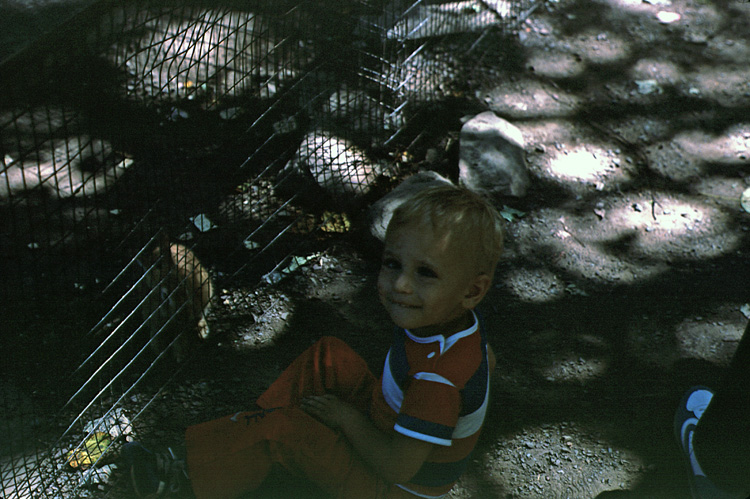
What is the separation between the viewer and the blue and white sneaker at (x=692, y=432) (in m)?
2.27

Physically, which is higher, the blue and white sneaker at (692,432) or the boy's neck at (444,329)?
the boy's neck at (444,329)

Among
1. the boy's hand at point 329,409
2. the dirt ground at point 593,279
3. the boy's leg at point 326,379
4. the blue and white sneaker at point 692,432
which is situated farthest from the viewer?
the dirt ground at point 593,279

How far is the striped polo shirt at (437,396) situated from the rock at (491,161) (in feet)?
6.50

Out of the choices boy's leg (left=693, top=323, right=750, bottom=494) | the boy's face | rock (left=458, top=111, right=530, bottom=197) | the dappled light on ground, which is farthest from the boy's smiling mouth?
the dappled light on ground

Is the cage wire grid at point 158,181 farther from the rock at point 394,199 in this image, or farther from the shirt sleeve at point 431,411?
the shirt sleeve at point 431,411

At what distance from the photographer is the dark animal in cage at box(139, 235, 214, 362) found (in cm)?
271

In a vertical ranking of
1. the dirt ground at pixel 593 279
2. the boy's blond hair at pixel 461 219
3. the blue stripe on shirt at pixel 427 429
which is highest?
the boy's blond hair at pixel 461 219

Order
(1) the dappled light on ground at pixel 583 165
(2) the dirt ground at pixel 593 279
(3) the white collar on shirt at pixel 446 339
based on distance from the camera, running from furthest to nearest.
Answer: (1) the dappled light on ground at pixel 583 165, (2) the dirt ground at pixel 593 279, (3) the white collar on shirt at pixel 446 339

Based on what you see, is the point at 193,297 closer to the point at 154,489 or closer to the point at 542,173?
the point at 154,489

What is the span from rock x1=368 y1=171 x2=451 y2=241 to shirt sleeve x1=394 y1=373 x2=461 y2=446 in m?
1.71

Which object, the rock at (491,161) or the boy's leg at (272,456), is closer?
the boy's leg at (272,456)

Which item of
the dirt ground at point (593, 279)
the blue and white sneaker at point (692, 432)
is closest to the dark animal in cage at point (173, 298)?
the dirt ground at point (593, 279)

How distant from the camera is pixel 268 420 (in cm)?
184

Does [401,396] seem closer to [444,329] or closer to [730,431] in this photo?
[444,329]
